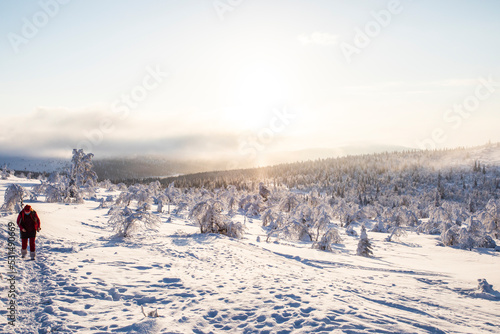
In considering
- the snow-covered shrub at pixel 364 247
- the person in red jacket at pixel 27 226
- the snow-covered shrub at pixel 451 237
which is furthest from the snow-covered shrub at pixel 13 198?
the snow-covered shrub at pixel 451 237

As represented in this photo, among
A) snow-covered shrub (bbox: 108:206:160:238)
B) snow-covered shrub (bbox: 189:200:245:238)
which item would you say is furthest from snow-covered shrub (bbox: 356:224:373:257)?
snow-covered shrub (bbox: 108:206:160:238)

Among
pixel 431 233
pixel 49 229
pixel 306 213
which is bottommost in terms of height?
pixel 431 233

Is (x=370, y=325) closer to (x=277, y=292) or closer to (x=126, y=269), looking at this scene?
(x=277, y=292)

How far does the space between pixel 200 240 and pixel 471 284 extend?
16594 mm

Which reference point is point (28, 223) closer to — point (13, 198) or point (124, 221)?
point (124, 221)

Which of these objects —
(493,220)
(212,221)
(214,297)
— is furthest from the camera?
(493,220)

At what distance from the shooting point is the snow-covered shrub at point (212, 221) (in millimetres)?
24250

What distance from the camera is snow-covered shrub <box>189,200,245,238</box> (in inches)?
955

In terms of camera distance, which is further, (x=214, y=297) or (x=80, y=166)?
(x=80, y=166)

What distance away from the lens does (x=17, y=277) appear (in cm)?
791

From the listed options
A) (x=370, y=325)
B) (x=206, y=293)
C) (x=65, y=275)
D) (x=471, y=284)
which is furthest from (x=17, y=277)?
(x=471, y=284)

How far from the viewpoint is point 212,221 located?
24.5m

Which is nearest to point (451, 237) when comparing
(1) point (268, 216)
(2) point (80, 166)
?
(1) point (268, 216)

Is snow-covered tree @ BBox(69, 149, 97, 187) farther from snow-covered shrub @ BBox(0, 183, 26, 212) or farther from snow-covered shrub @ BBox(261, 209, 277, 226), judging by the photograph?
snow-covered shrub @ BBox(261, 209, 277, 226)
